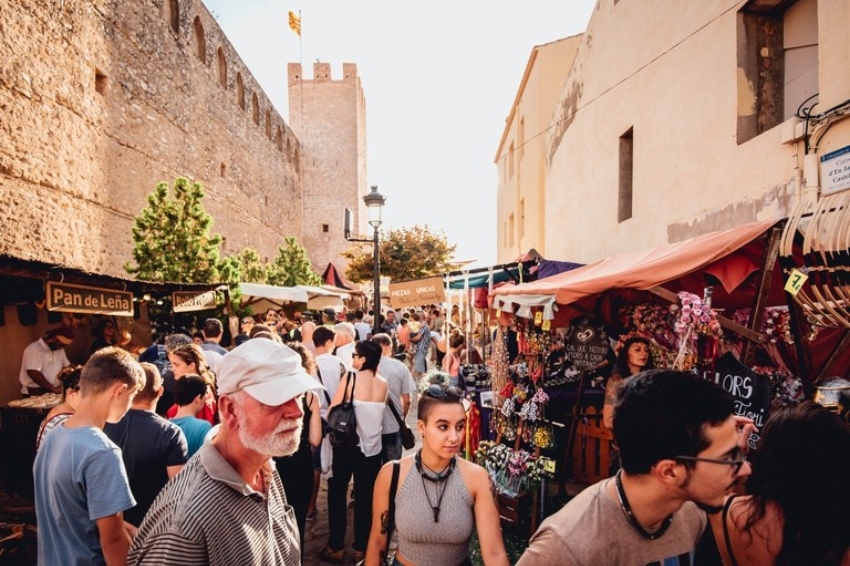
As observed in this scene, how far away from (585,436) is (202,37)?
61.1 ft

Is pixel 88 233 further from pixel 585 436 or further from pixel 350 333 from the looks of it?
pixel 585 436

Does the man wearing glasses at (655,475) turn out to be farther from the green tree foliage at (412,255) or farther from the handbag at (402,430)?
the green tree foliage at (412,255)

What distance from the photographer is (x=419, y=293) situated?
7.84 metres

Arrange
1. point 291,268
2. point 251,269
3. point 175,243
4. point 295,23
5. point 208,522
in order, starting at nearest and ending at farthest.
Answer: point 208,522
point 175,243
point 251,269
point 291,268
point 295,23

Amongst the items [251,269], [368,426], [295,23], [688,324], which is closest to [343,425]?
[368,426]

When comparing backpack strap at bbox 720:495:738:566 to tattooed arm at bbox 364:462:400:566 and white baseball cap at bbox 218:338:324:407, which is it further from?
white baseball cap at bbox 218:338:324:407

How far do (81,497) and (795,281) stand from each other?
12.3ft

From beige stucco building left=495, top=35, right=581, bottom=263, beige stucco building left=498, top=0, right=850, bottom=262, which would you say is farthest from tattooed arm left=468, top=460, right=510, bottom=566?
beige stucco building left=495, top=35, right=581, bottom=263

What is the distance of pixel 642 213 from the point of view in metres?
7.40

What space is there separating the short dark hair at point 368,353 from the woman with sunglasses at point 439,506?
5.60 feet

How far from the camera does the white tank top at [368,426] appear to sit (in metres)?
4.00

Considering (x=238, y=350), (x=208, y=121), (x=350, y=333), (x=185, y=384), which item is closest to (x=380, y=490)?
(x=238, y=350)

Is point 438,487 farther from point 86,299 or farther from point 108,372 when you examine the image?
point 86,299

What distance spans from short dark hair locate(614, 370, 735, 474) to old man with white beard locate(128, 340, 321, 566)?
3.38 ft
